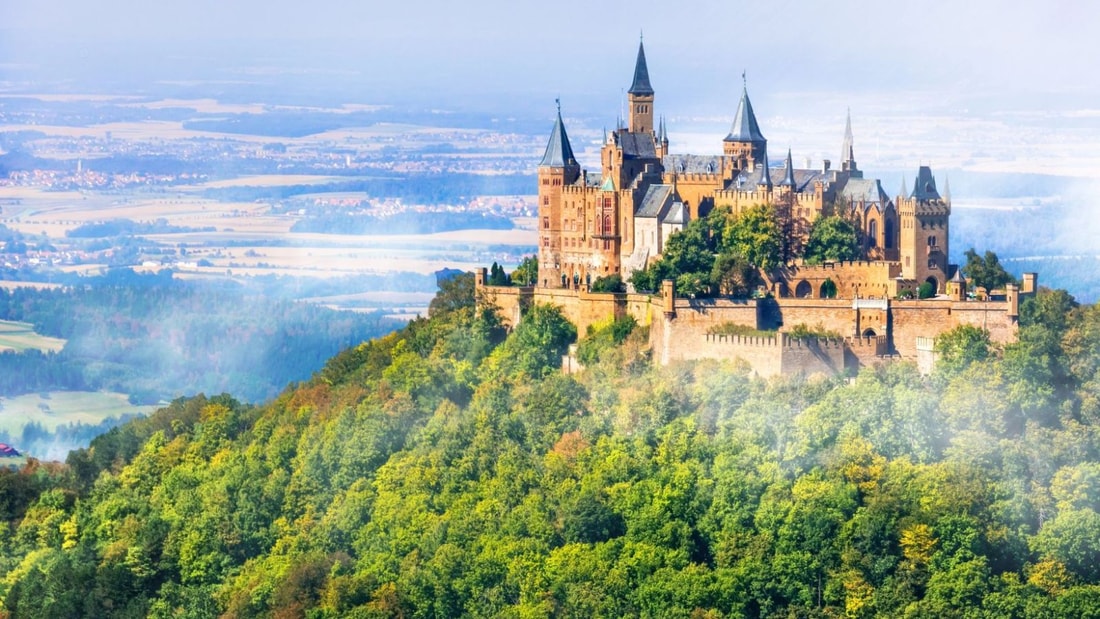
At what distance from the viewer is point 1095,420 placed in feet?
152

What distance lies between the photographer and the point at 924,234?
2016 inches

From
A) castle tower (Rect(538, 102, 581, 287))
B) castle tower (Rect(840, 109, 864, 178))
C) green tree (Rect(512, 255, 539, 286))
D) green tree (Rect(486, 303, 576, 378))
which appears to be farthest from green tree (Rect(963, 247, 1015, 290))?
green tree (Rect(512, 255, 539, 286))

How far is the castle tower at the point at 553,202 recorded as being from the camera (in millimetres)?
56062

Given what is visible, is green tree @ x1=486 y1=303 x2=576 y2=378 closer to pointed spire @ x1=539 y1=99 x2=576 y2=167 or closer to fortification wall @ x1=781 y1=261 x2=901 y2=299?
pointed spire @ x1=539 y1=99 x2=576 y2=167

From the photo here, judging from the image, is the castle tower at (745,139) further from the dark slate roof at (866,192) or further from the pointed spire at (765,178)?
the dark slate roof at (866,192)

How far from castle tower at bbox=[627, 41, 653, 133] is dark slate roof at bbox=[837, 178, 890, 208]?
6295 mm

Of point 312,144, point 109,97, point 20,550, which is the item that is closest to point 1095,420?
point 20,550

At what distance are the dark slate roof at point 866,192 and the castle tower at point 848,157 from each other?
3.61 ft

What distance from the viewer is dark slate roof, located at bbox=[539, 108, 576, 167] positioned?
5631cm

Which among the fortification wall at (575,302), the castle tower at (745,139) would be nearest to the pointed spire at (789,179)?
the castle tower at (745,139)

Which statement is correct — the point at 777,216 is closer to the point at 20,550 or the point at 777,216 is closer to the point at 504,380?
the point at 504,380

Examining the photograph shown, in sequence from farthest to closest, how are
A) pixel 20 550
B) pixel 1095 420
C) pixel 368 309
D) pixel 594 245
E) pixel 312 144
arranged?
1. pixel 312 144
2. pixel 368 309
3. pixel 20 550
4. pixel 594 245
5. pixel 1095 420

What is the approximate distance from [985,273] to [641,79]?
10.8 m

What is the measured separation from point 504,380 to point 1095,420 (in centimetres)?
1352
